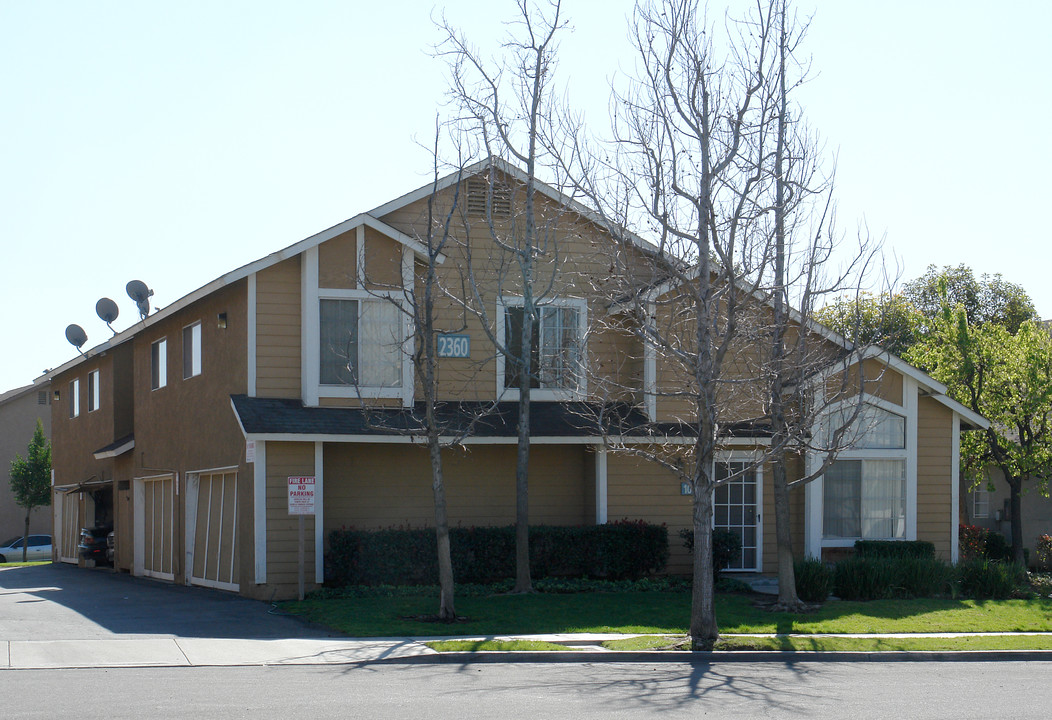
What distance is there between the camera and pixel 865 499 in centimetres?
2128

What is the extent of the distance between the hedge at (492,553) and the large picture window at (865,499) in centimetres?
359

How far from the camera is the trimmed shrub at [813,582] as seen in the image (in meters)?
17.7

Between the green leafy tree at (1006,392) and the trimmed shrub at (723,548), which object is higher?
the green leafy tree at (1006,392)

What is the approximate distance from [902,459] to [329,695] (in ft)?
47.1

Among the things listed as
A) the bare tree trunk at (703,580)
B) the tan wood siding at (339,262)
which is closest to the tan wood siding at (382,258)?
the tan wood siding at (339,262)

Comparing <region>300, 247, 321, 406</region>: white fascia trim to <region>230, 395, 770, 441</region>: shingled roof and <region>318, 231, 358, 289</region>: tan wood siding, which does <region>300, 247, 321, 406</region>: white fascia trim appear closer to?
<region>318, 231, 358, 289</region>: tan wood siding

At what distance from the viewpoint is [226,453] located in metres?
19.6

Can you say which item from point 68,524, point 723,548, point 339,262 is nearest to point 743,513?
point 723,548

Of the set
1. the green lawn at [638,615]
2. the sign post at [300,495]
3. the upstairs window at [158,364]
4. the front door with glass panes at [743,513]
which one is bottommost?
the green lawn at [638,615]

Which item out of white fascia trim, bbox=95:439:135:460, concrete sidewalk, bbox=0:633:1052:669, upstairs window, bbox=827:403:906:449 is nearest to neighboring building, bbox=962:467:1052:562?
upstairs window, bbox=827:403:906:449

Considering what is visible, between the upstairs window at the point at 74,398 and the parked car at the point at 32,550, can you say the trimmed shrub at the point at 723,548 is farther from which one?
the parked car at the point at 32,550

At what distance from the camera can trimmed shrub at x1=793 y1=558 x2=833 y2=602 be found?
17.7 meters

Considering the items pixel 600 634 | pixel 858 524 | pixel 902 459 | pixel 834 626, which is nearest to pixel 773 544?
pixel 858 524

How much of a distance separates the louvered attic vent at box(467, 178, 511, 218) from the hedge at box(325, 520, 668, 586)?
19.1ft
